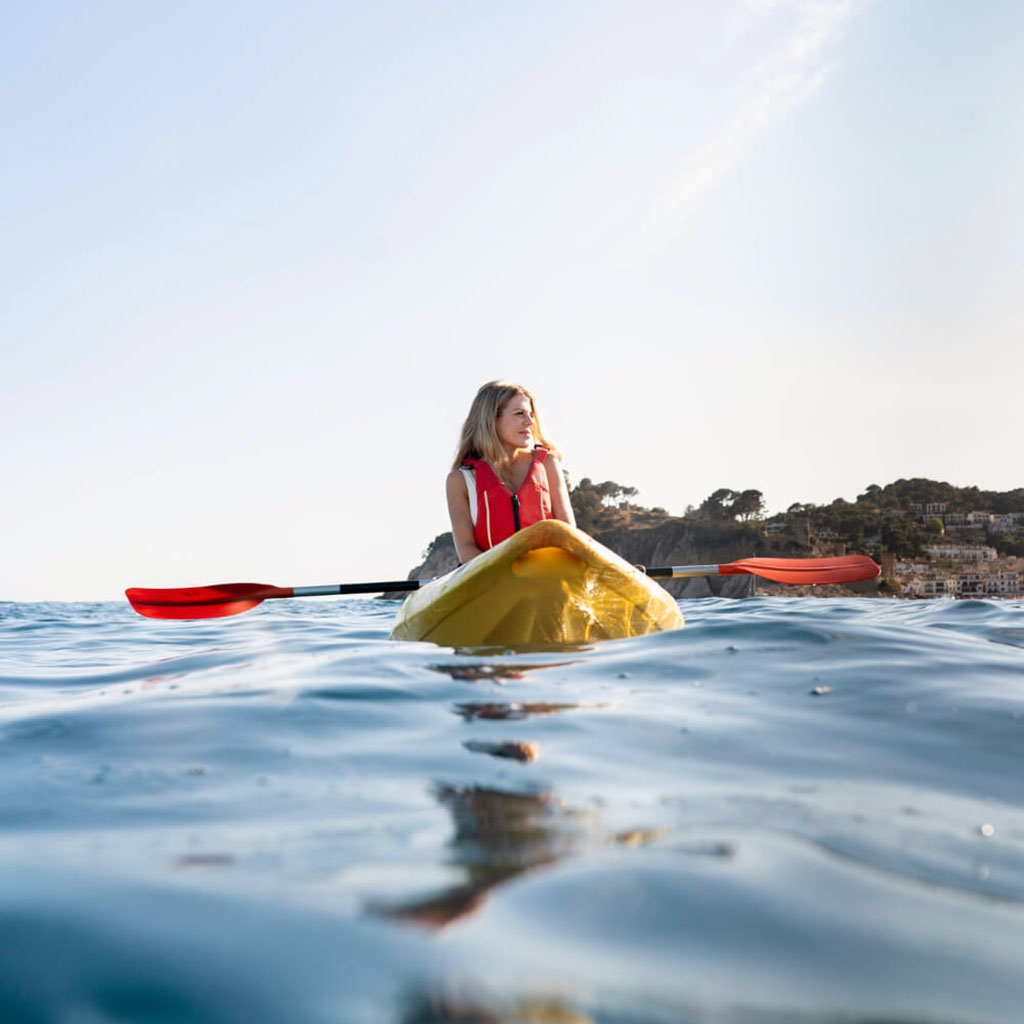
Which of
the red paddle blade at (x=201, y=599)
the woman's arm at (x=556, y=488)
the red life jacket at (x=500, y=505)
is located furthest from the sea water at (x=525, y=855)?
the red paddle blade at (x=201, y=599)

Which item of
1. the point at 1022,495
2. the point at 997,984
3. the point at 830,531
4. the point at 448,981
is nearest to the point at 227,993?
the point at 448,981

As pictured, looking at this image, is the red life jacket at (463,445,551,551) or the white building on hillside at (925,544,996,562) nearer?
the red life jacket at (463,445,551,551)

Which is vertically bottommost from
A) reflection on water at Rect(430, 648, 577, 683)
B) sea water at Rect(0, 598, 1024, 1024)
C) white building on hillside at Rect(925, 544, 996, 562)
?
white building on hillside at Rect(925, 544, 996, 562)

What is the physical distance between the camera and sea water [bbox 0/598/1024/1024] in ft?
2.87

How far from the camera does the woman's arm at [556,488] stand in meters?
5.11

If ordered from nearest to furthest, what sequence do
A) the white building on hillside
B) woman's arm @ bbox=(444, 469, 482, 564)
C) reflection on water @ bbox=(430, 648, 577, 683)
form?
reflection on water @ bbox=(430, 648, 577, 683) → woman's arm @ bbox=(444, 469, 482, 564) → the white building on hillside

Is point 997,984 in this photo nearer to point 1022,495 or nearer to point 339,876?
point 339,876

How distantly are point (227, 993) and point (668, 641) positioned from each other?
120 inches

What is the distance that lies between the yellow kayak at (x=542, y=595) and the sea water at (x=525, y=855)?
0.86 metres

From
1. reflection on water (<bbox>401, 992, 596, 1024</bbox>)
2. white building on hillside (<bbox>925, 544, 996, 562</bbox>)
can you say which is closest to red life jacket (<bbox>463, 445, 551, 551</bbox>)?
reflection on water (<bbox>401, 992, 596, 1024</bbox>)

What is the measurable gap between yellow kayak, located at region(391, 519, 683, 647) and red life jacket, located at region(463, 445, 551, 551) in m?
0.89

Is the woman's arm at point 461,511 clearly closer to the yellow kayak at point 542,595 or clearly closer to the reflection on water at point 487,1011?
the yellow kayak at point 542,595

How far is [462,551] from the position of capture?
5.05m

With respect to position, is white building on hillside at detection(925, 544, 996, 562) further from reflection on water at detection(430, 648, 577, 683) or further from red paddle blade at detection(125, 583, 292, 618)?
reflection on water at detection(430, 648, 577, 683)
